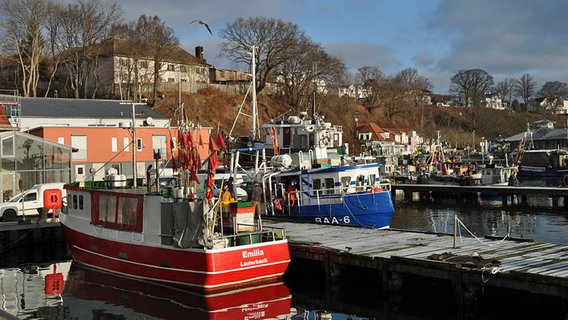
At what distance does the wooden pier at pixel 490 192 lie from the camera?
5140 centimetres

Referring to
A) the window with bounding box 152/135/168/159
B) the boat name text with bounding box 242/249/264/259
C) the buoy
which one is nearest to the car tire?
the buoy

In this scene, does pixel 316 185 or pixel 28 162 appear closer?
pixel 316 185

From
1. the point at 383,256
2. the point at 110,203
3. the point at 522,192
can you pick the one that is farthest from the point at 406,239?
the point at 522,192

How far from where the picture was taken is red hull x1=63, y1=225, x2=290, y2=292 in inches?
806

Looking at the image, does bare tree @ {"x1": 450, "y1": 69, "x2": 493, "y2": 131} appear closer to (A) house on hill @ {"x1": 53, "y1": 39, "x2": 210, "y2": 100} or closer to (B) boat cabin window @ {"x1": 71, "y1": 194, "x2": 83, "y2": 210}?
(A) house on hill @ {"x1": 53, "y1": 39, "x2": 210, "y2": 100}

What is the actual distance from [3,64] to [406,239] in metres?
60.9

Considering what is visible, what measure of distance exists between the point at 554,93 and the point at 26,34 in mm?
150491

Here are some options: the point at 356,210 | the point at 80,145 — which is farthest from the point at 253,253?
the point at 80,145

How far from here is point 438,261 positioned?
61.0ft

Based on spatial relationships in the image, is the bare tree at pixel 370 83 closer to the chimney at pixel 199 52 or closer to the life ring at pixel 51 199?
the chimney at pixel 199 52

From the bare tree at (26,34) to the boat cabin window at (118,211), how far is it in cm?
4627

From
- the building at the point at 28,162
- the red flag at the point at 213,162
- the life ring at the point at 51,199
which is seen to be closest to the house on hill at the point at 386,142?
the building at the point at 28,162

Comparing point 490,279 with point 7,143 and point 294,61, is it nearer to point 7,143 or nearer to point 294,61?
point 7,143

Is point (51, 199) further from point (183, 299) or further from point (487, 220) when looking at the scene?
point (487, 220)
